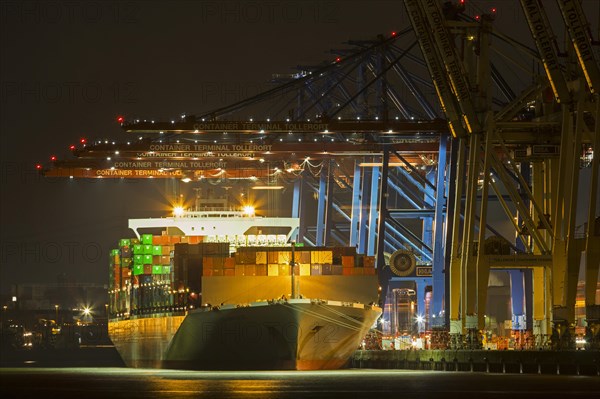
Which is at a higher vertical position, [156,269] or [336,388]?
[156,269]

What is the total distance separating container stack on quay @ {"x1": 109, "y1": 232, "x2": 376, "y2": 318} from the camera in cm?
5894

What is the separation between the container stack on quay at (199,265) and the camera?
58938 mm

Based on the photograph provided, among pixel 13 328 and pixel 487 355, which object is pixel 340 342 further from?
pixel 13 328

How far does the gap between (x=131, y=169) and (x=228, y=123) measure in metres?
15.9

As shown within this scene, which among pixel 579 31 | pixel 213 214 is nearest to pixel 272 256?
pixel 579 31

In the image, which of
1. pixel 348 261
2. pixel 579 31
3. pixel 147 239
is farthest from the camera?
pixel 147 239

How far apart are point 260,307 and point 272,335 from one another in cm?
167

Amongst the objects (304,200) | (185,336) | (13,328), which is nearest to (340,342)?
(185,336)

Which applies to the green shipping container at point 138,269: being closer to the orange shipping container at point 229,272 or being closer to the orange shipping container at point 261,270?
the orange shipping container at point 229,272

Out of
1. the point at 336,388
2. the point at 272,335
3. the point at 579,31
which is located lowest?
the point at 336,388

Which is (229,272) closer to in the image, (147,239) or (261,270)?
(261,270)

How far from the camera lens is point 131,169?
3113 inches

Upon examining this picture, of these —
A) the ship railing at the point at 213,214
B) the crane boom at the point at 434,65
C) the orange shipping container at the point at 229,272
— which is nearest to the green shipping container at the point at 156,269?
the ship railing at the point at 213,214

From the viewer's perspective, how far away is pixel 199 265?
6150 centimetres
